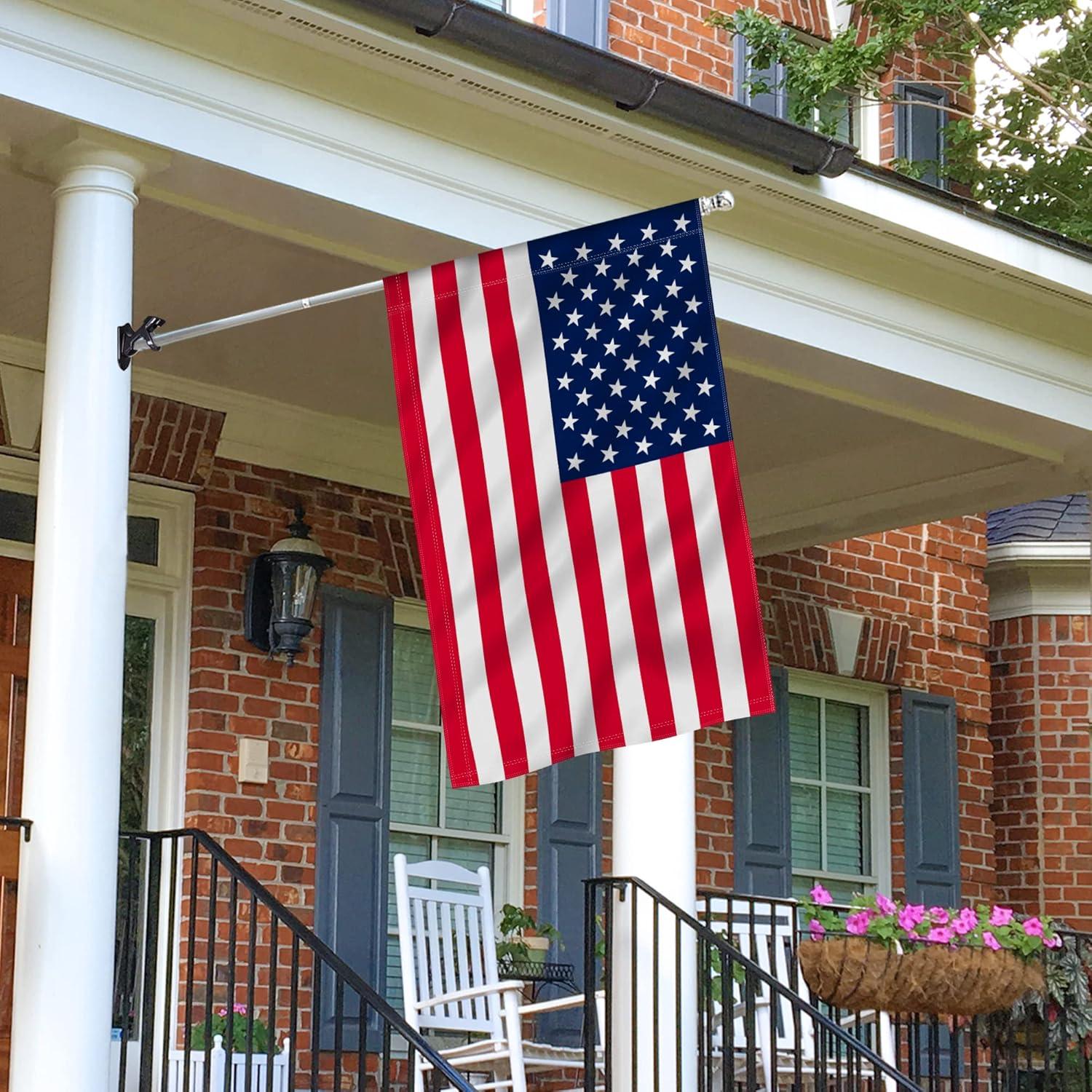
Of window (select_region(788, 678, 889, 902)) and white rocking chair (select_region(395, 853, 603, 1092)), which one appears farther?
window (select_region(788, 678, 889, 902))

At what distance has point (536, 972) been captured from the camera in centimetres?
667

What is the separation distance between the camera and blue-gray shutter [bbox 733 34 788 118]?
8461 mm

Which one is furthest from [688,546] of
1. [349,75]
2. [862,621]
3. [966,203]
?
[862,621]

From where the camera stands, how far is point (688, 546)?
12.8 feet

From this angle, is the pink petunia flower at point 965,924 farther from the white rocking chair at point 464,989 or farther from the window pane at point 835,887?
the window pane at point 835,887

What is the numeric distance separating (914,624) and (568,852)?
7.94ft

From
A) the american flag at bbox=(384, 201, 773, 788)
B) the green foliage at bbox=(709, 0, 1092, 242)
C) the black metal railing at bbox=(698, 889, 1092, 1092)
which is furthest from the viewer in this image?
the green foliage at bbox=(709, 0, 1092, 242)

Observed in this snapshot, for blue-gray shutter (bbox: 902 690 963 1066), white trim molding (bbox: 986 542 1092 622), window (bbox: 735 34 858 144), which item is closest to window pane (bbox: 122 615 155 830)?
window (bbox: 735 34 858 144)

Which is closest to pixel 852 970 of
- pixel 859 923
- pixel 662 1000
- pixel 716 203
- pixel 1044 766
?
pixel 859 923

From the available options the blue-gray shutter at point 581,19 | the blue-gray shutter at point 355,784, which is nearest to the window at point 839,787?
the blue-gray shutter at point 355,784

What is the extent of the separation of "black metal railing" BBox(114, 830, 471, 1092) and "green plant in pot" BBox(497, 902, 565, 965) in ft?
1.69

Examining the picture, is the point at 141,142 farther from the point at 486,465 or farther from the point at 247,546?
the point at 247,546

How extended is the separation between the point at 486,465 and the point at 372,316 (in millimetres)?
2109

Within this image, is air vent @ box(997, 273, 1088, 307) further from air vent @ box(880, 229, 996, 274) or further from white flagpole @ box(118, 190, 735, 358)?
white flagpole @ box(118, 190, 735, 358)
